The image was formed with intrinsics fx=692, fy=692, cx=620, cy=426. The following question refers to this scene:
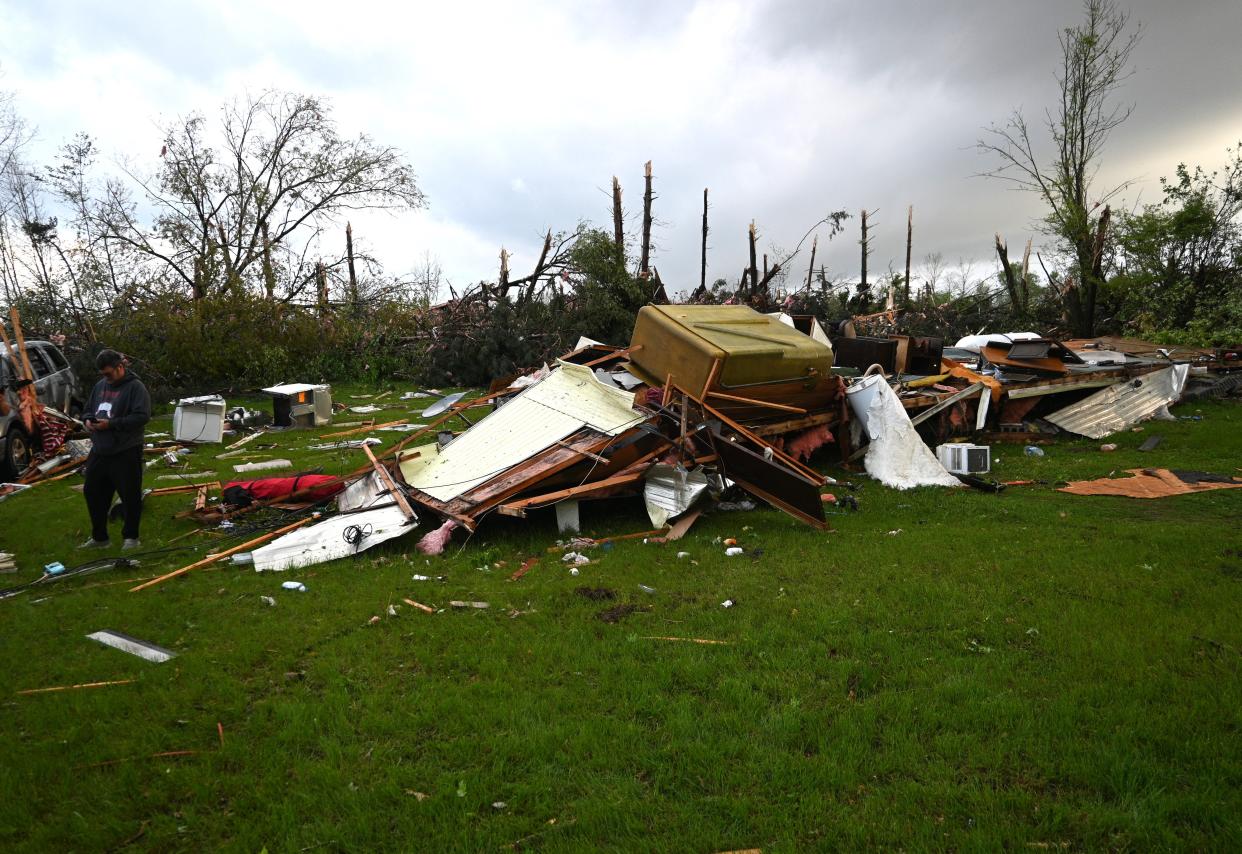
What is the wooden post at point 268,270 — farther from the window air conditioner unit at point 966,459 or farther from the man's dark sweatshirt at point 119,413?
the window air conditioner unit at point 966,459

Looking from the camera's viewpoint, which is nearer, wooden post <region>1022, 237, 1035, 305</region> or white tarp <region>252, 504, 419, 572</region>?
white tarp <region>252, 504, 419, 572</region>

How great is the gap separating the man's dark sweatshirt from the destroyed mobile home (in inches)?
46.7

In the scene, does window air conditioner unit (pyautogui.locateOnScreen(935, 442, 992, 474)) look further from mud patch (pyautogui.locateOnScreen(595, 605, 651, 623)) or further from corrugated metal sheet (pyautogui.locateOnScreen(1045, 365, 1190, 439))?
mud patch (pyautogui.locateOnScreen(595, 605, 651, 623))

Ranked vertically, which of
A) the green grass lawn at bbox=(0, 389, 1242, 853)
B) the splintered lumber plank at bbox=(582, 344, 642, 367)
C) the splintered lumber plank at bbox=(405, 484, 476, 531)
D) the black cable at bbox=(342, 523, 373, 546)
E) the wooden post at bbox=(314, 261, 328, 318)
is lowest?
the green grass lawn at bbox=(0, 389, 1242, 853)

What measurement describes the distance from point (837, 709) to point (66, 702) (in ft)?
12.7

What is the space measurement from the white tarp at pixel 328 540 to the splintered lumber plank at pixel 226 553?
138 mm

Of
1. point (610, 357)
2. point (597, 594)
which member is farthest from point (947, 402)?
point (597, 594)

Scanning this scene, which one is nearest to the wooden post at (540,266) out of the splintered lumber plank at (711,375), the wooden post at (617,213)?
the wooden post at (617,213)

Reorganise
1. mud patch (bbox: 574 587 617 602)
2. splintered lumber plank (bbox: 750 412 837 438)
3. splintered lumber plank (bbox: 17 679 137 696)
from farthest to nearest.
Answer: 1. splintered lumber plank (bbox: 750 412 837 438)
2. mud patch (bbox: 574 587 617 602)
3. splintered lumber plank (bbox: 17 679 137 696)

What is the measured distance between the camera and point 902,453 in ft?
26.7

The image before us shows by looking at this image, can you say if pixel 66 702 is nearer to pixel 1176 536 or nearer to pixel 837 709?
pixel 837 709

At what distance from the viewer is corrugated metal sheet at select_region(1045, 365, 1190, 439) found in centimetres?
1051

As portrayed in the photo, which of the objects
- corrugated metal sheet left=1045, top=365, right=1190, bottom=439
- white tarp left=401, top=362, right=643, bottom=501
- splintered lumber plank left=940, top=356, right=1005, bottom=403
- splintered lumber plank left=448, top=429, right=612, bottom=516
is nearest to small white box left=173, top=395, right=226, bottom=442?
white tarp left=401, top=362, right=643, bottom=501

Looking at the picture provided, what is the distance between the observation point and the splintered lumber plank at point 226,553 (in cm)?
518
